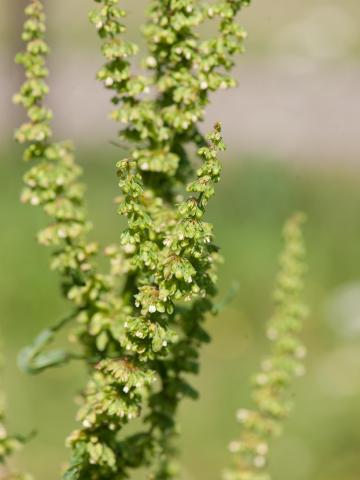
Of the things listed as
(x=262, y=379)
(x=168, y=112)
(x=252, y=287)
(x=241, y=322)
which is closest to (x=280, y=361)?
(x=262, y=379)

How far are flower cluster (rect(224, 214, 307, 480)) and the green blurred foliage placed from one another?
2.30 m

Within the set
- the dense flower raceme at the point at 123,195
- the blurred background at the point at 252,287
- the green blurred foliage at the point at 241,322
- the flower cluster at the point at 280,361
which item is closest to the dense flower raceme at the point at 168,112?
the dense flower raceme at the point at 123,195

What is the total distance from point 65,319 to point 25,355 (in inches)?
6.1

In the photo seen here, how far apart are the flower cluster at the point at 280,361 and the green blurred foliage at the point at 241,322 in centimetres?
230

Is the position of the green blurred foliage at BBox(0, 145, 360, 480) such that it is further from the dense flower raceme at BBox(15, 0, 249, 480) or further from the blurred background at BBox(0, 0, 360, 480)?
the dense flower raceme at BBox(15, 0, 249, 480)

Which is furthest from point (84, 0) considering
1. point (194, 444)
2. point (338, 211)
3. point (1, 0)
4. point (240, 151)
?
point (194, 444)

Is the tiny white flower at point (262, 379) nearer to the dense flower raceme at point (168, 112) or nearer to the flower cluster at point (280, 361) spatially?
the flower cluster at point (280, 361)

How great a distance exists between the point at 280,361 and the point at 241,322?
4.62 meters

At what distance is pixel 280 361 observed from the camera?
2375 millimetres

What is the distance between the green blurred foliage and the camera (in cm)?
537

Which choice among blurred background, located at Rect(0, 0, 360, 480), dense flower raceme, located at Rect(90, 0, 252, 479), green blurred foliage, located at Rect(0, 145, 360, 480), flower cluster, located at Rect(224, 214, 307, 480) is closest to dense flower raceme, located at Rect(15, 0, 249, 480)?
dense flower raceme, located at Rect(90, 0, 252, 479)

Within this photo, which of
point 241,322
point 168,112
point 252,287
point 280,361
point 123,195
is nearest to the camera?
point 123,195

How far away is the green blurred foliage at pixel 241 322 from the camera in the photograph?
5.37m

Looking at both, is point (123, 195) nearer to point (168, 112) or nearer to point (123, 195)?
point (123, 195)
